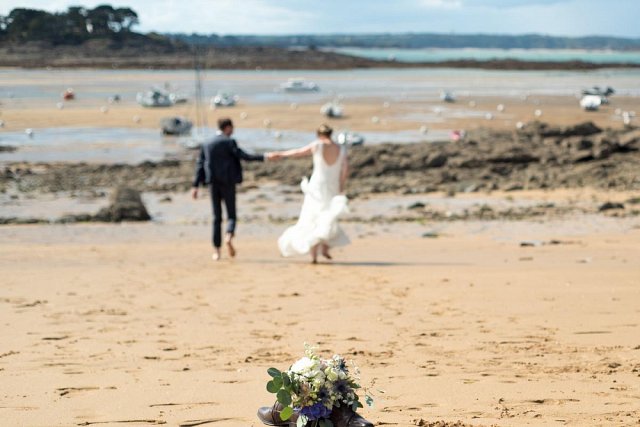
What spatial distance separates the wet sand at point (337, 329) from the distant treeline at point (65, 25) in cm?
12741

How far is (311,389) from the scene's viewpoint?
4.57m

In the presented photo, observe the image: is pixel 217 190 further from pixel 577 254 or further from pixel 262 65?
pixel 262 65

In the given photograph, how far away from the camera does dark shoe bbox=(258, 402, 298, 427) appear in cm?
476

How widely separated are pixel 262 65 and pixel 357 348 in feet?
372

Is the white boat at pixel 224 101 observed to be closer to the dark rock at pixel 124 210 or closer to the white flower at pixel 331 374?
the dark rock at pixel 124 210

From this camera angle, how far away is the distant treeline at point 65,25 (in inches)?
5310

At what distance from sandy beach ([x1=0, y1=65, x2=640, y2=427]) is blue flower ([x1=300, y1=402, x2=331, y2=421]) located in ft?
2.02

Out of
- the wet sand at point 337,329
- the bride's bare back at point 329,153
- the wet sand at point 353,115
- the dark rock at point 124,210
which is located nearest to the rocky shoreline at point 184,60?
the wet sand at point 353,115

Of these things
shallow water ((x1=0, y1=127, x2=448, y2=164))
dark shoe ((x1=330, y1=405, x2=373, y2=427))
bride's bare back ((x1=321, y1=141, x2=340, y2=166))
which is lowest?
shallow water ((x1=0, y1=127, x2=448, y2=164))

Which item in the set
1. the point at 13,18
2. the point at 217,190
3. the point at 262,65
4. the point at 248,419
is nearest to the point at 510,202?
A: the point at 217,190

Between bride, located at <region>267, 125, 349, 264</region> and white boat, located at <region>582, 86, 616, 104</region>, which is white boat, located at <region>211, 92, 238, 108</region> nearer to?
white boat, located at <region>582, 86, 616, 104</region>

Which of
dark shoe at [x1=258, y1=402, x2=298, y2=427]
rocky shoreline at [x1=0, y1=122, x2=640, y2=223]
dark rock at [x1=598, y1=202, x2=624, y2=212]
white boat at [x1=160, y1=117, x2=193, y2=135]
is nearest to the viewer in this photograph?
dark shoe at [x1=258, y1=402, x2=298, y2=427]

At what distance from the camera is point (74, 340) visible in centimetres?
743

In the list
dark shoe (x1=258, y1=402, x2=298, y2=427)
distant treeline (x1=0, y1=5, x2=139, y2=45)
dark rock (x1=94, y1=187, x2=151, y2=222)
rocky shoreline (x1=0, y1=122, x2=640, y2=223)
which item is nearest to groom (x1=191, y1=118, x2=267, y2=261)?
dark rock (x1=94, y1=187, x2=151, y2=222)
